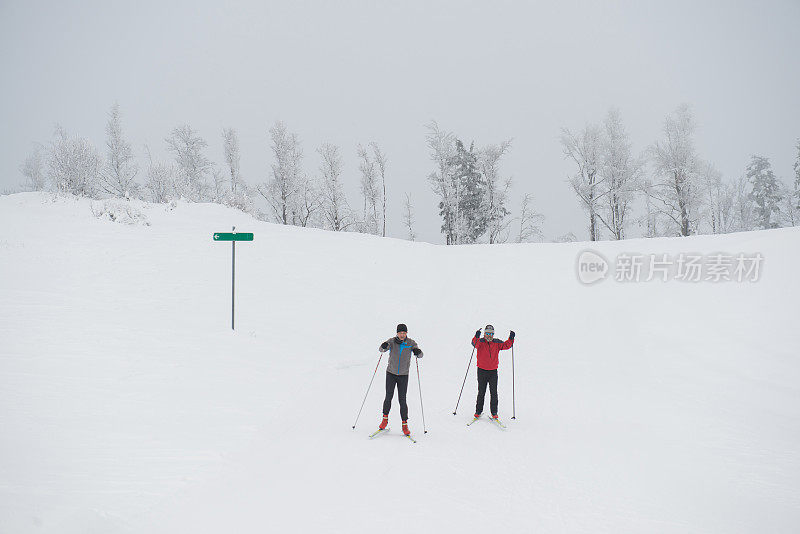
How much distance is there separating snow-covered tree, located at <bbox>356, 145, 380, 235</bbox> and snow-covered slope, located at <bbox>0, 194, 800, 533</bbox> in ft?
98.7

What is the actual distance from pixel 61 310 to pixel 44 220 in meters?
11.3

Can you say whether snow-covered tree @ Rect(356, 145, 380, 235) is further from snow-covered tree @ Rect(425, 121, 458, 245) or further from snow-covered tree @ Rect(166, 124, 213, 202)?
snow-covered tree @ Rect(166, 124, 213, 202)

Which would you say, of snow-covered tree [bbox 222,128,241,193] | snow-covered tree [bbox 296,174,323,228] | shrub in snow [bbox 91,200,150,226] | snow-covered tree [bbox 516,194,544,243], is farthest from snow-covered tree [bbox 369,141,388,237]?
shrub in snow [bbox 91,200,150,226]

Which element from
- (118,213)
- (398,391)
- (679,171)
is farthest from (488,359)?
(679,171)

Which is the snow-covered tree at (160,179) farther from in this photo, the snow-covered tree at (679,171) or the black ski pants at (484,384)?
the snow-covered tree at (679,171)

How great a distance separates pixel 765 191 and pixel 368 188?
4320cm

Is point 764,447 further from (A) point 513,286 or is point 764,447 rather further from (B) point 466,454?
(A) point 513,286

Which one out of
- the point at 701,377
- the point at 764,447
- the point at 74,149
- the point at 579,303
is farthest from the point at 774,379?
the point at 74,149

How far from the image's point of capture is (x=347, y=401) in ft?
31.7

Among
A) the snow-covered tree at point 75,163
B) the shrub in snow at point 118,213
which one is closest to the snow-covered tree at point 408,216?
the snow-covered tree at point 75,163

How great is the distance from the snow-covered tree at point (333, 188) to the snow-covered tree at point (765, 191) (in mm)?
44624

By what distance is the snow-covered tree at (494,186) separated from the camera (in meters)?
45.8

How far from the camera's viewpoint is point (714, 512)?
5383 mm

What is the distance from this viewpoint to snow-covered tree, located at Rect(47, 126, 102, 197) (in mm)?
30594
